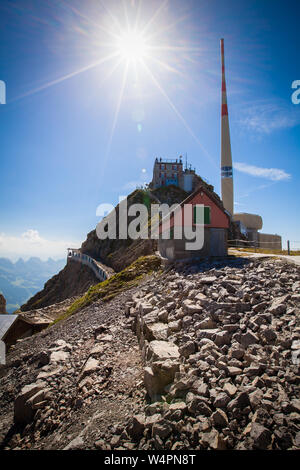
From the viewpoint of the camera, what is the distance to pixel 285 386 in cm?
441

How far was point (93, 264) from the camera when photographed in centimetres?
5350

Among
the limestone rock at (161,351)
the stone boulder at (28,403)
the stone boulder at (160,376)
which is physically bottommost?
the stone boulder at (28,403)

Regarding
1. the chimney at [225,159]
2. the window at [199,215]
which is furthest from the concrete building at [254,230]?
the window at [199,215]

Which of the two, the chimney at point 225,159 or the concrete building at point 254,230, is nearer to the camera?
the chimney at point 225,159

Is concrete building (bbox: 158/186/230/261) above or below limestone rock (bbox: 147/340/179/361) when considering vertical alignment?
above

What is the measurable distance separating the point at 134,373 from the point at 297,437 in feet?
16.2

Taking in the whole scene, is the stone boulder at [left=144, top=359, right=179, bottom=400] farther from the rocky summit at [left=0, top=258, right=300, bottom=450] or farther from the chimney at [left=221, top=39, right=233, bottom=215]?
the chimney at [left=221, top=39, right=233, bottom=215]

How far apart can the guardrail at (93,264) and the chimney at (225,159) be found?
38.4 metres

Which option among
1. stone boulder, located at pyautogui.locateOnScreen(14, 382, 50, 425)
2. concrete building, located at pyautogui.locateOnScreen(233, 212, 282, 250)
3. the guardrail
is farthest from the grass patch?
concrete building, located at pyautogui.locateOnScreen(233, 212, 282, 250)

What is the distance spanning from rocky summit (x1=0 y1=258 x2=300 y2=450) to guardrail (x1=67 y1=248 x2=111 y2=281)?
32.6 meters

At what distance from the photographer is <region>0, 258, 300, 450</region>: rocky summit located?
13.5 feet

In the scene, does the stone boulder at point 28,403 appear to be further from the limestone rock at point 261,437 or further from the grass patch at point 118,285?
the grass patch at point 118,285

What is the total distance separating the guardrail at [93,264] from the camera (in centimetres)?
4338

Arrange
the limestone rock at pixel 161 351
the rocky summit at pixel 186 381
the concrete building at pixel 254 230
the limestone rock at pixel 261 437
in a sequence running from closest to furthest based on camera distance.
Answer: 1. the limestone rock at pixel 261 437
2. the rocky summit at pixel 186 381
3. the limestone rock at pixel 161 351
4. the concrete building at pixel 254 230
